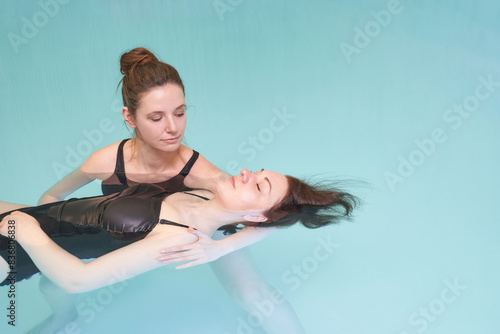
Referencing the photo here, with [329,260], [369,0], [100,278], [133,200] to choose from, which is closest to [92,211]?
[133,200]

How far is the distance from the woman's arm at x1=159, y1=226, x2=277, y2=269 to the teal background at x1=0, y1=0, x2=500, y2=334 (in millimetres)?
294

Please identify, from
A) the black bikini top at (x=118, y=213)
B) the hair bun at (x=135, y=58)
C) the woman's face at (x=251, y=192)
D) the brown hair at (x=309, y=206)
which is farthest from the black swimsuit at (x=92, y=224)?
the hair bun at (x=135, y=58)

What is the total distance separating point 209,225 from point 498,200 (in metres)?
2.32

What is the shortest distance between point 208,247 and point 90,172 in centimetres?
93

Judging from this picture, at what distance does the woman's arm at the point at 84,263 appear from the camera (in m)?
2.11

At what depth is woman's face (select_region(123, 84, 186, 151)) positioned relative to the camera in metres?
2.42

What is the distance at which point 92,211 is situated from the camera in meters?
2.37

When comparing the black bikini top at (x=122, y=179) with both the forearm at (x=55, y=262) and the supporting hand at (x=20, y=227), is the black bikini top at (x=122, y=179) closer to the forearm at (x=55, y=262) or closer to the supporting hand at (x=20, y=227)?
the supporting hand at (x=20, y=227)

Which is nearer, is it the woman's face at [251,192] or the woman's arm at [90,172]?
the woman's face at [251,192]

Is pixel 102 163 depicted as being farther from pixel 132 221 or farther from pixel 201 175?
pixel 132 221

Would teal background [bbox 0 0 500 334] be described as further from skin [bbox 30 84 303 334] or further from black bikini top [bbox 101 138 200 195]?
black bikini top [bbox 101 138 200 195]

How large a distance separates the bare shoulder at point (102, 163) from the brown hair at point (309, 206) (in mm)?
937

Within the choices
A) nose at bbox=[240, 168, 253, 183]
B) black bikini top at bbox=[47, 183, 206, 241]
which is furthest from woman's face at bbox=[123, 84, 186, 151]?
nose at bbox=[240, 168, 253, 183]

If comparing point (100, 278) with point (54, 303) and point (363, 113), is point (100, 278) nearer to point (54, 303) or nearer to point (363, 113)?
point (54, 303)
